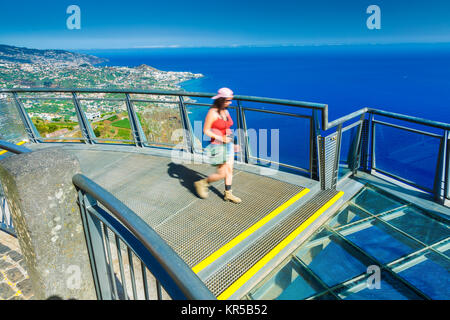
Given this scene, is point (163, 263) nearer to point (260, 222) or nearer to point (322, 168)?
point (260, 222)

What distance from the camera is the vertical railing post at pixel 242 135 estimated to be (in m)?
6.04

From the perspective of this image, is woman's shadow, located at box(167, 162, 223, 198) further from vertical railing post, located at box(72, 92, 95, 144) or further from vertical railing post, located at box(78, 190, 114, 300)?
vertical railing post, located at box(72, 92, 95, 144)

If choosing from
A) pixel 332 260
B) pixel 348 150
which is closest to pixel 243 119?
pixel 348 150

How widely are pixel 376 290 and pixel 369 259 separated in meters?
0.56

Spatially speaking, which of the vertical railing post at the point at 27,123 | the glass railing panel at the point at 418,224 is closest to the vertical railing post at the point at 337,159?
the glass railing panel at the point at 418,224

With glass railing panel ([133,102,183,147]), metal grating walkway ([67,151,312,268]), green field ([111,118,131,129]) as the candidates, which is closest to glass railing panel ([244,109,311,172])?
metal grating walkway ([67,151,312,268])

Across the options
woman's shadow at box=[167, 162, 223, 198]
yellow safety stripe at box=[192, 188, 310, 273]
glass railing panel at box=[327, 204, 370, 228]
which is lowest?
glass railing panel at box=[327, 204, 370, 228]

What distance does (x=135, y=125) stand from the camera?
7.78 m

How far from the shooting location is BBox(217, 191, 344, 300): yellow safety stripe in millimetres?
3324

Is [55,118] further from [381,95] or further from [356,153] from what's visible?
[381,95]

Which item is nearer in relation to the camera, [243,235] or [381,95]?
[243,235]

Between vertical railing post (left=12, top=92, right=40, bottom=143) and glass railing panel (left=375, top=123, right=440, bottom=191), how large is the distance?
33.1 ft

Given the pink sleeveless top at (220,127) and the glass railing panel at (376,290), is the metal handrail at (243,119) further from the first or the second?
the glass railing panel at (376,290)
